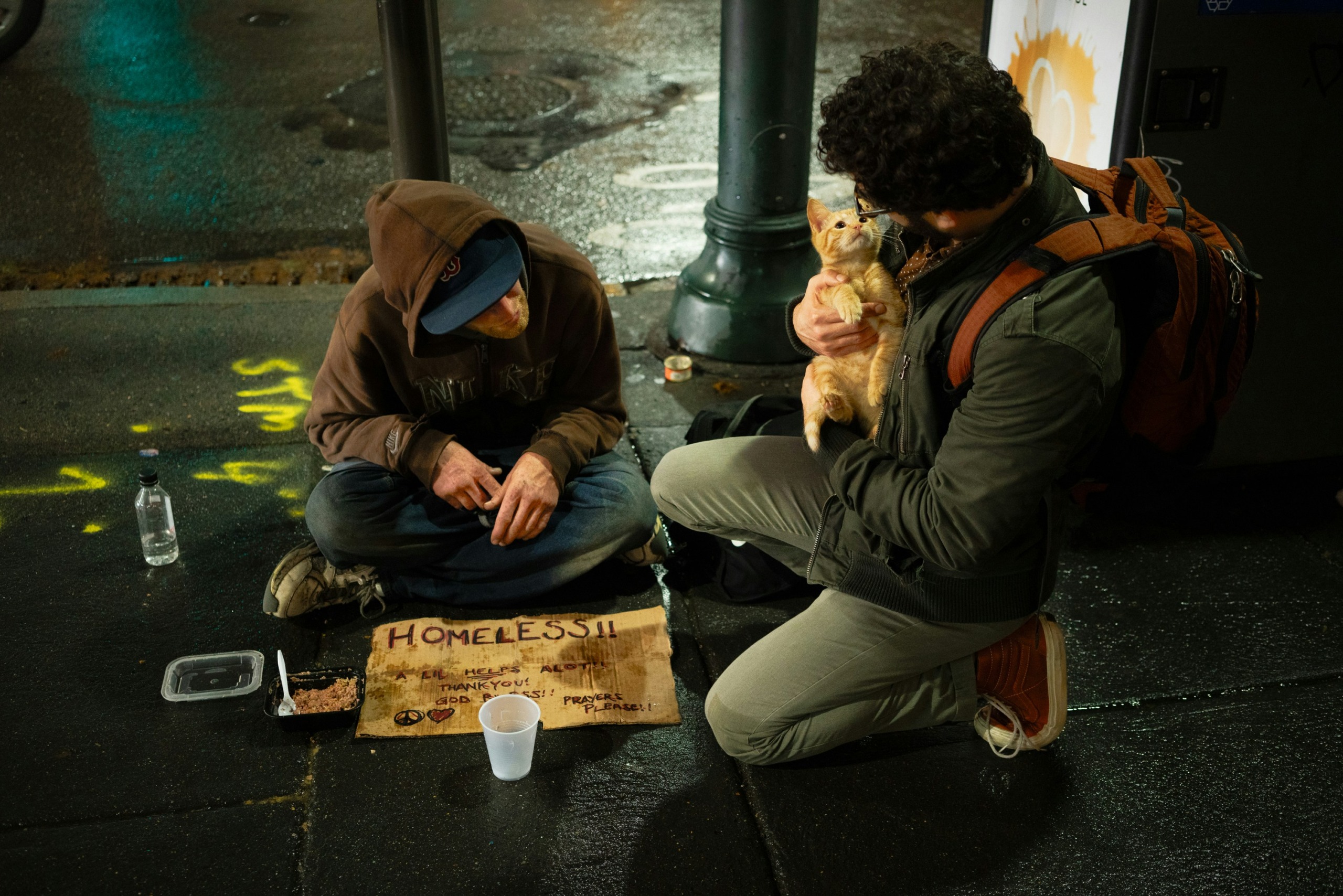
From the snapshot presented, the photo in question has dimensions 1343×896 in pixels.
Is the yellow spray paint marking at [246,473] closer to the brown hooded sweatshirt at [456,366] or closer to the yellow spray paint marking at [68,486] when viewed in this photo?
the yellow spray paint marking at [68,486]

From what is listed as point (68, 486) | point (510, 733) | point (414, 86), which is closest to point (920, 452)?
point (510, 733)

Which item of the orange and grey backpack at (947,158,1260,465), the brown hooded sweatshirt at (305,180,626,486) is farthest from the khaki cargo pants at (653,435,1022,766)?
the brown hooded sweatshirt at (305,180,626,486)

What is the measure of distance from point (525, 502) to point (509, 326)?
50cm

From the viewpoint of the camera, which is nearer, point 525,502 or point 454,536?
point 525,502

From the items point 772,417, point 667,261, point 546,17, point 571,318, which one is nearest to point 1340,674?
point 772,417

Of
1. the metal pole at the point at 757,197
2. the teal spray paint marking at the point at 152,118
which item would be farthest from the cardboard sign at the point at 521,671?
the teal spray paint marking at the point at 152,118

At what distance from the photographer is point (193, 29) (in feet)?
31.1

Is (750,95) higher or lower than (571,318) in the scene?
higher

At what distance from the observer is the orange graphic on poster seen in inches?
140

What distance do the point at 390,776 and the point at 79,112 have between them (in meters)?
6.56

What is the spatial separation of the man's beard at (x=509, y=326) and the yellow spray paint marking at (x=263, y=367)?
1986 millimetres

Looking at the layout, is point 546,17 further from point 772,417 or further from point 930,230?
point 930,230

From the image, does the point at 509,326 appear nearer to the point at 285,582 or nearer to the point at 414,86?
the point at 285,582

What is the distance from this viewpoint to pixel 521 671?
10.0 ft
